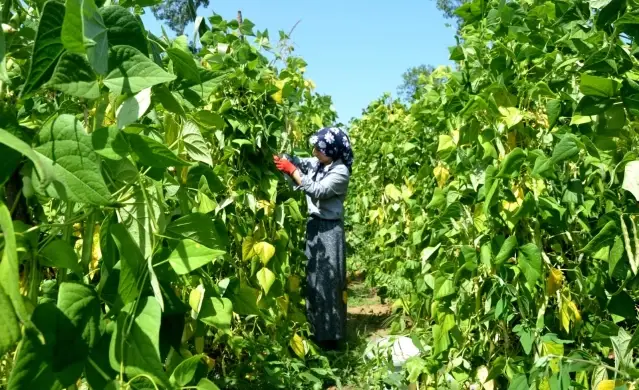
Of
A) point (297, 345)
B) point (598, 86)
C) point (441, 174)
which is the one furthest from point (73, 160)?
point (297, 345)

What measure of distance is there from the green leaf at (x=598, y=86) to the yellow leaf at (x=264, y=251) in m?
1.78

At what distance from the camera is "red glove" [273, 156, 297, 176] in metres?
3.04

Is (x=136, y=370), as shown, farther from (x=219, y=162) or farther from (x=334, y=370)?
(x=334, y=370)

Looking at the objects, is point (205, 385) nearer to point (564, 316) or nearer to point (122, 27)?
point (122, 27)

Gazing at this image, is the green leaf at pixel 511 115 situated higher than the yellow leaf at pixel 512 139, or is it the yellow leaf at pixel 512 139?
the green leaf at pixel 511 115

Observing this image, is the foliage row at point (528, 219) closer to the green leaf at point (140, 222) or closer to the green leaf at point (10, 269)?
the green leaf at point (140, 222)

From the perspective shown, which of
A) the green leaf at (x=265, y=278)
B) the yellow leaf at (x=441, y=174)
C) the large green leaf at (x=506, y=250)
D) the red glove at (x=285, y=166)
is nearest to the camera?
the large green leaf at (x=506, y=250)

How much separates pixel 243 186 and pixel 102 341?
2190mm

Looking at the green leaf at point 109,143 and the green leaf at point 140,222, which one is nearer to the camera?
the green leaf at point 109,143

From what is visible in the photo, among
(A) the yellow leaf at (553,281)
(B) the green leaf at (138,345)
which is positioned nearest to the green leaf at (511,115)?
(A) the yellow leaf at (553,281)

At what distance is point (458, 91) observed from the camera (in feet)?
6.45

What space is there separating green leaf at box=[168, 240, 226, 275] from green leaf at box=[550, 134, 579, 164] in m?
0.87

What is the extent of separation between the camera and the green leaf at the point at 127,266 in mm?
661

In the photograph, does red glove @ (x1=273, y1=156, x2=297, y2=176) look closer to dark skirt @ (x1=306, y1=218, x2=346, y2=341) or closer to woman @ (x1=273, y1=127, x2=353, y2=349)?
woman @ (x1=273, y1=127, x2=353, y2=349)
